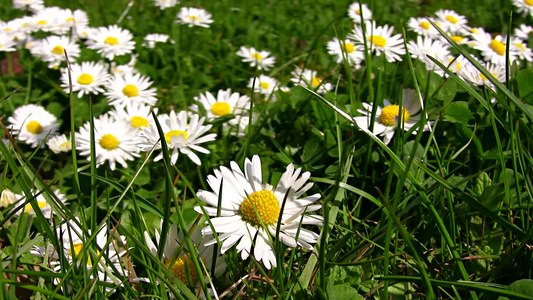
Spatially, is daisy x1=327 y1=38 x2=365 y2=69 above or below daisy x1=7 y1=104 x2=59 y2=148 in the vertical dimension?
above

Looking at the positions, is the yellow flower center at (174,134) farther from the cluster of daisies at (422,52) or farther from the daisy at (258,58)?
the daisy at (258,58)

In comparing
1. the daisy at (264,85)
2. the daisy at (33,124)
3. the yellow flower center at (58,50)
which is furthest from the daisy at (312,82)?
the yellow flower center at (58,50)

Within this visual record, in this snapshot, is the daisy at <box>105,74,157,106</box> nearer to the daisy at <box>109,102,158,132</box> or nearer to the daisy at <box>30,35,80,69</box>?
the daisy at <box>109,102,158,132</box>

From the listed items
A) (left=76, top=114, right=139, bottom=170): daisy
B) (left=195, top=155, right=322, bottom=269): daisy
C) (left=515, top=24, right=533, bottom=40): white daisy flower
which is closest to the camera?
(left=195, top=155, right=322, bottom=269): daisy

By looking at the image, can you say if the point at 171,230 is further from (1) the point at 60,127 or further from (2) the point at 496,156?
(1) the point at 60,127

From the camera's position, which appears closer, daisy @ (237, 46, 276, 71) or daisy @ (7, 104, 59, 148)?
daisy @ (7, 104, 59, 148)

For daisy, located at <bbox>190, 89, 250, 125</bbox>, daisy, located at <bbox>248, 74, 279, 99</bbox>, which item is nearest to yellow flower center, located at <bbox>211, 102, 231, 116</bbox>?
daisy, located at <bbox>190, 89, 250, 125</bbox>

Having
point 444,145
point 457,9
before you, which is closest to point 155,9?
point 457,9
